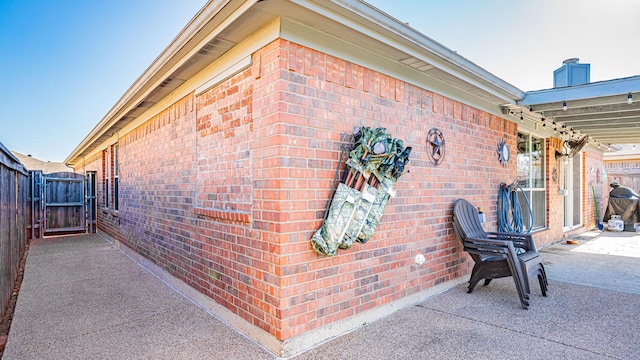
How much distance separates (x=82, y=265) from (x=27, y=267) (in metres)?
0.87

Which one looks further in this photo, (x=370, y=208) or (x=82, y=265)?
(x=82, y=265)

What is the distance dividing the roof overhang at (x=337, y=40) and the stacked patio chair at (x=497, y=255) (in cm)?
151

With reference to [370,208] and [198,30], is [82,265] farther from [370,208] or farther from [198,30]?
[370,208]

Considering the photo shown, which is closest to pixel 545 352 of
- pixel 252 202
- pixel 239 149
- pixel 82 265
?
pixel 252 202

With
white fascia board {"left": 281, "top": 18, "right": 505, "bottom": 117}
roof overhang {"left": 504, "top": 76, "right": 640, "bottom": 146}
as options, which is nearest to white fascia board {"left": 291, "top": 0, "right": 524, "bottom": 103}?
white fascia board {"left": 281, "top": 18, "right": 505, "bottom": 117}

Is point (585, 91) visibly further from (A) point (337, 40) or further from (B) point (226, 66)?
(B) point (226, 66)

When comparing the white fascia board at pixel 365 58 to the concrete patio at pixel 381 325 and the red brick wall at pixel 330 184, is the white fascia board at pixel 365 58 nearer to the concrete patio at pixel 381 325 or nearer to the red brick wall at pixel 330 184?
the red brick wall at pixel 330 184

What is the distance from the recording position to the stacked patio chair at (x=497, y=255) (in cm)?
347

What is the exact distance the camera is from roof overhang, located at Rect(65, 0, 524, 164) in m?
2.45

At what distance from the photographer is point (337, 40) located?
9.46ft

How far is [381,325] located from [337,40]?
98.7 inches

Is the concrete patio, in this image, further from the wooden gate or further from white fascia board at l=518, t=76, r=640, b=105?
the wooden gate

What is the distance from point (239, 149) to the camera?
306cm

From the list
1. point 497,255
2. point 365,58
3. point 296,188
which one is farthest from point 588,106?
point 296,188
